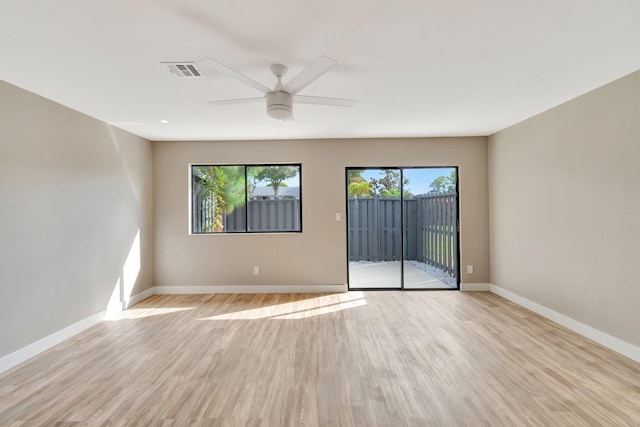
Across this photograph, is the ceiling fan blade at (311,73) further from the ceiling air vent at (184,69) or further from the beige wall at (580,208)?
the beige wall at (580,208)

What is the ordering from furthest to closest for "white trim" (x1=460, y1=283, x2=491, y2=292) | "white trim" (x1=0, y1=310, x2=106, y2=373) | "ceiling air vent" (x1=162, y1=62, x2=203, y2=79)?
"white trim" (x1=460, y1=283, x2=491, y2=292) < "white trim" (x1=0, y1=310, x2=106, y2=373) < "ceiling air vent" (x1=162, y1=62, x2=203, y2=79)

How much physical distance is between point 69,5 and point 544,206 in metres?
4.60

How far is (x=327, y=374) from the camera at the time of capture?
96.6 inches

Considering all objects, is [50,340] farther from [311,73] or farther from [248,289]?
[311,73]

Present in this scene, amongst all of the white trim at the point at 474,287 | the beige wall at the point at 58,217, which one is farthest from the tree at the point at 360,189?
the beige wall at the point at 58,217

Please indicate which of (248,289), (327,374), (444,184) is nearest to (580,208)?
(444,184)

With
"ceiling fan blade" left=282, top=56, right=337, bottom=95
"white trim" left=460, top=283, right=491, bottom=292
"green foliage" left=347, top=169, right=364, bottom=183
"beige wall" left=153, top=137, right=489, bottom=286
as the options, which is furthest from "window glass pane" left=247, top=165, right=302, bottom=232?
"white trim" left=460, top=283, right=491, bottom=292

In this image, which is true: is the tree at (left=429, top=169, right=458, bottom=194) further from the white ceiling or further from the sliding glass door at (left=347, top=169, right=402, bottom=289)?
the white ceiling

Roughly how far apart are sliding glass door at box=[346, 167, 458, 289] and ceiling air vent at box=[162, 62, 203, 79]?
2.95m

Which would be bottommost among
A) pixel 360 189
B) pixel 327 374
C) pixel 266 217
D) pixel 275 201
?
pixel 327 374

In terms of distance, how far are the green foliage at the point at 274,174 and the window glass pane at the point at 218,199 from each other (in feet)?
0.79

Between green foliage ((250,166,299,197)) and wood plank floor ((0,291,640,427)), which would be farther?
green foliage ((250,166,299,197))

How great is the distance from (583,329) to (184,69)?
4.40m

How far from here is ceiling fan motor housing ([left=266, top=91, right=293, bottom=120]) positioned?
7.99 feet
